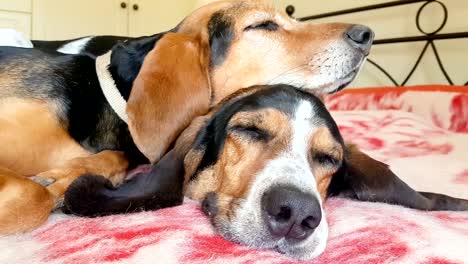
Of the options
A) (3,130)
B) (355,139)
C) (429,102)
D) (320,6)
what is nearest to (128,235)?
(3,130)

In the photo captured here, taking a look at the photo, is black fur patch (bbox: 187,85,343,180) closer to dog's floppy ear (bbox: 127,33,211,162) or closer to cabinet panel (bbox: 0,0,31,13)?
dog's floppy ear (bbox: 127,33,211,162)

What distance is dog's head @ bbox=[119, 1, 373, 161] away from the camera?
117 cm

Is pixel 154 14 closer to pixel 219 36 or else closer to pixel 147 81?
pixel 219 36

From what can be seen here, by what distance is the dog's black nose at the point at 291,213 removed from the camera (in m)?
0.81

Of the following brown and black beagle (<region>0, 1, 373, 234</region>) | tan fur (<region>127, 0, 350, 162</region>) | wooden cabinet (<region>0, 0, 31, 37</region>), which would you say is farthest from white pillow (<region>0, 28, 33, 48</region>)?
wooden cabinet (<region>0, 0, 31, 37</region>)

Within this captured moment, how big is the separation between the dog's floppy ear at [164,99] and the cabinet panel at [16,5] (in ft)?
13.6

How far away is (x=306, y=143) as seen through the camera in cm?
107

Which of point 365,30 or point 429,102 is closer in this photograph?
point 365,30

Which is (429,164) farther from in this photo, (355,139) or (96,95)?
(96,95)

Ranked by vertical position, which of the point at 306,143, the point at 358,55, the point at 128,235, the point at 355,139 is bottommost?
the point at 355,139

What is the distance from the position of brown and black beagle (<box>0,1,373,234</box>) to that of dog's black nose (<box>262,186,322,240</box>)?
1.37 feet

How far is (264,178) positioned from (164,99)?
1.28 ft

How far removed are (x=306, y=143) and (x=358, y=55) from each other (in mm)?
470

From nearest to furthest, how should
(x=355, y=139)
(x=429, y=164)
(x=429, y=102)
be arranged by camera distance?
(x=429, y=164)
(x=355, y=139)
(x=429, y=102)
